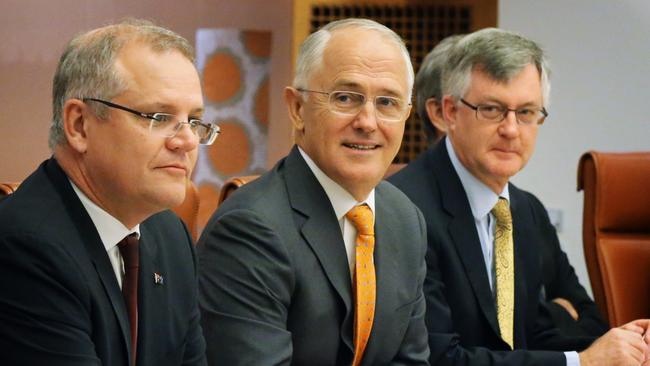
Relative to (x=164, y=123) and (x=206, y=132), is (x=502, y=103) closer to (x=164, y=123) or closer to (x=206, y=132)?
(x=206, y=132)

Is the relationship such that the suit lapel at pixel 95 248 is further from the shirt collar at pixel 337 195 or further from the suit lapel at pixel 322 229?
the shirt collar at pixel 337 195

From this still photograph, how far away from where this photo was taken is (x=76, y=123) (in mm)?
1758

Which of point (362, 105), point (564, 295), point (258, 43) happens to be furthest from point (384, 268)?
point (258, 43)

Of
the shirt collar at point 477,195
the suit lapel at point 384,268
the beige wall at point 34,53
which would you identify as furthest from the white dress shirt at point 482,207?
the beige wall at point 34,53

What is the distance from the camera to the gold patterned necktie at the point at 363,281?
87.3 inches

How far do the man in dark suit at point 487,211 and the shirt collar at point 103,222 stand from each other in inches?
42.8

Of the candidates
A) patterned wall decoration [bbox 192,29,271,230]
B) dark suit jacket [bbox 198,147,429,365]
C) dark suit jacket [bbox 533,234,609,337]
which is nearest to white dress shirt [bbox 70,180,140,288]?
dark suit jacket [bbox 198,147,429,365]

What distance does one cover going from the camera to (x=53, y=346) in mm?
1607

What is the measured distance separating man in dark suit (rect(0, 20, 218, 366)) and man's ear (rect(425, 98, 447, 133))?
1299 millimetres

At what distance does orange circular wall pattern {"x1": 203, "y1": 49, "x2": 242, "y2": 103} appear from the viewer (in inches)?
161

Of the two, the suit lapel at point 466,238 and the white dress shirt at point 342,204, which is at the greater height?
the white dress shirt at point 342,204

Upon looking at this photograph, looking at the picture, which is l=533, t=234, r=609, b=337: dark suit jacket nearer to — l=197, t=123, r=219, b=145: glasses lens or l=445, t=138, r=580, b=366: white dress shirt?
l=445, t=138, r=580, b=366: white dress shirt

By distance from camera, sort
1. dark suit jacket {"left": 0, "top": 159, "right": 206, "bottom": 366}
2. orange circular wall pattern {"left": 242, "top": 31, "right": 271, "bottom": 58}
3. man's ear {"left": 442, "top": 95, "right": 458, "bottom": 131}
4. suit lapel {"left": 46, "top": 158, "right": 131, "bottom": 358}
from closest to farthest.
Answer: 1. dark suit jacket {"left": 0, "top": 159, "right": 206, "bottom": 366}
2. suit lapel {"left": 46, "top": 158, "right": 131, "bottom": 358}
3. man's ear {"left": 442, "top": 95, "right": 458, "bottom": 131}
4. orange circular wall pattern {"left": 242, "top": 31, "right": 271, "bottom": 58}

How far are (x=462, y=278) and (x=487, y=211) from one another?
222mm
